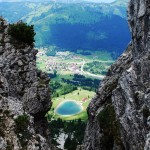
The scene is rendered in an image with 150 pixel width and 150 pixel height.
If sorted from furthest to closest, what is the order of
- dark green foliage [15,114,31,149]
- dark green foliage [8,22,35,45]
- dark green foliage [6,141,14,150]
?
dark green foliage [8,22,35,45] < dark green foliage [15,114,31,149] < dark green foliage [6,141,14,150]

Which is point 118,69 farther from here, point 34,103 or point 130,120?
point 130,120

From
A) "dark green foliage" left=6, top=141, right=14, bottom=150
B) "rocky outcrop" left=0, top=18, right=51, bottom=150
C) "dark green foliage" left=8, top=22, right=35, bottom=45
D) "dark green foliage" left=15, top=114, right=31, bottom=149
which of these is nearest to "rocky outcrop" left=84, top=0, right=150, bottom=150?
"rocky outcrop" left=0, top=18, right=51, bottom=150

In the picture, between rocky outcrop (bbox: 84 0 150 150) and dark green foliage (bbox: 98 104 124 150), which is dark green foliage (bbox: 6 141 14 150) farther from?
dark green foliage (bbox: 98 104 124 150)

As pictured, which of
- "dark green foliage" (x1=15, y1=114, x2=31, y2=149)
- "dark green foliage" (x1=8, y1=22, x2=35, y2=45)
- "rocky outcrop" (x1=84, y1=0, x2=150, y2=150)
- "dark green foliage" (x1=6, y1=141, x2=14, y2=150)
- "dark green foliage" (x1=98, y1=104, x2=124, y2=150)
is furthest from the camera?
"dark green foliage" (x1=8, y1=22, x2=35, y2=45)

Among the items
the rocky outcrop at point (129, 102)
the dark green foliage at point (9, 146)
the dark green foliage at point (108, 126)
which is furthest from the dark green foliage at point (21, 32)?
the dark green foliage at point (9, 146)

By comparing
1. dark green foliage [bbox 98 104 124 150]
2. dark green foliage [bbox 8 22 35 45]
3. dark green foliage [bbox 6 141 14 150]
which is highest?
dark green foliage [bbox 8 22 35 45]

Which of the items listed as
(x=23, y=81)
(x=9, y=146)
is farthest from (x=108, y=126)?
(x=9, y=146)

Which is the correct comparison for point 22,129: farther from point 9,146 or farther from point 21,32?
point 21,32
